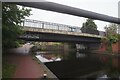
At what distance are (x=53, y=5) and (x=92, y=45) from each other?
53852mm

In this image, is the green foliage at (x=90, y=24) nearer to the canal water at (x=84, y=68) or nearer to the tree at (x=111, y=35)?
the tree at (x=111, y=35)

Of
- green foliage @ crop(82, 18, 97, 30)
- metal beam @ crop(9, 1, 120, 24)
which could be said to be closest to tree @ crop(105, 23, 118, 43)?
green foliage @ crop(82, 18, 97, 30)

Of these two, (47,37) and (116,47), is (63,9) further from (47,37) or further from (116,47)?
(116,47)

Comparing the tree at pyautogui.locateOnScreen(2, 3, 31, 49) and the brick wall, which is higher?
the tree at pyautogui.locateOnScreen(2, 3, 31, 49)

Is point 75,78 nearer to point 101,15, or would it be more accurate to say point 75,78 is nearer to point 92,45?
point 101,15

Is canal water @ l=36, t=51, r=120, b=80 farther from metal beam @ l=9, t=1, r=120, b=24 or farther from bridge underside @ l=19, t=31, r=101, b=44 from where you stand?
bridge underside @ l=19, t=31, r=101, b=44

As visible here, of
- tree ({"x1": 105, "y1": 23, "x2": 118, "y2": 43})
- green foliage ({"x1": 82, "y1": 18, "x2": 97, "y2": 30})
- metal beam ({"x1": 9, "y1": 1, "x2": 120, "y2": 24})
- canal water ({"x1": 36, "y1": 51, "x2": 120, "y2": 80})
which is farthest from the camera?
green foliage ({"x1": 82, "y1": 18, "x2": 97, "y2": 30})

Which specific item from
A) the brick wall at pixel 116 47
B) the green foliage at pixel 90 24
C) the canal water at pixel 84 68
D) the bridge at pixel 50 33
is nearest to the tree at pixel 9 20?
the canal water at pixel 84 68

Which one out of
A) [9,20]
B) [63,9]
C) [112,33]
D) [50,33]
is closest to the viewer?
→ [63,9]

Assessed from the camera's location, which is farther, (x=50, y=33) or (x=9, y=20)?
(x=50, y=33)

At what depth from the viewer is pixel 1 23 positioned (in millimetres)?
17469

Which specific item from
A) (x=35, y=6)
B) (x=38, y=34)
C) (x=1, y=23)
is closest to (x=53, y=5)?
(x=35, y=6)

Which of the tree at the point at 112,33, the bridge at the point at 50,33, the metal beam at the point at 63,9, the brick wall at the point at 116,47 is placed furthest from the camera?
the tree at the point at 112,33

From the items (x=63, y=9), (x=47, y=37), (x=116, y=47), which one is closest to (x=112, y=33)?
(x=116, y=47)
